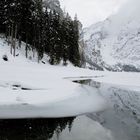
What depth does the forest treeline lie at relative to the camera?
Answer: 53.0 meters

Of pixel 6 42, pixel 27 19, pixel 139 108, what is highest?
pixel 27 19

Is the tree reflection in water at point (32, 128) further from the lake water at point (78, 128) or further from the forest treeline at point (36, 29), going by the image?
the forest treeline at point (36, 29)

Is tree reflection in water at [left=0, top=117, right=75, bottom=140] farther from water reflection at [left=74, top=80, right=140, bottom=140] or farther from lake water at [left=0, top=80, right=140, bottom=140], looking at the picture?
water reflection at [left=74, top=80, right=140, bottom=140]

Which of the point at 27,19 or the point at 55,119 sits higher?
the point at 27,19

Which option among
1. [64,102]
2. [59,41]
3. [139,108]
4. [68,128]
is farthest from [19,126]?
[59,41]

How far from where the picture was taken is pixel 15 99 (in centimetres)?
1638

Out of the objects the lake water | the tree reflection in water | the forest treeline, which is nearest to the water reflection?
the lake water

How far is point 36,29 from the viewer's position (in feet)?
189

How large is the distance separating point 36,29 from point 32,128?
46.7 metres

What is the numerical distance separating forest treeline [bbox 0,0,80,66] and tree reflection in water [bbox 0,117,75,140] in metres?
35.6

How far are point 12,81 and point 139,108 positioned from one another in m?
10.3

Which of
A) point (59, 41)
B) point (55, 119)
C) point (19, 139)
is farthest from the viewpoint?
point (59, 41)

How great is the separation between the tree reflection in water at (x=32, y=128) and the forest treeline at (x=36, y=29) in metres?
35.6

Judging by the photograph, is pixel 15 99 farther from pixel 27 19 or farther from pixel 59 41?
pixel 59 41
